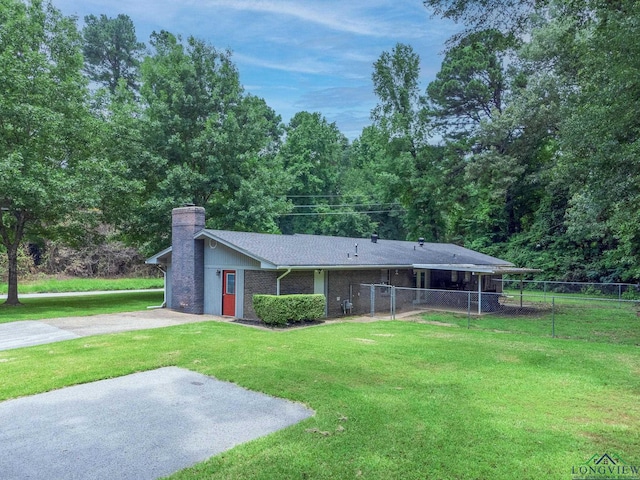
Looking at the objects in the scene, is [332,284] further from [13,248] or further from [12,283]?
[13,248]

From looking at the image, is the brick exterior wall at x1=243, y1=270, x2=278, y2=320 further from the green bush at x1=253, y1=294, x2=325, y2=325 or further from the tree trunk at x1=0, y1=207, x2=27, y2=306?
the tree trunk at x1=0, y1=207, x2=27, y2=306

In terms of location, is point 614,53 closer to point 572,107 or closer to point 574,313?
point 572,107

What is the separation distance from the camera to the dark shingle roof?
47.1 ft

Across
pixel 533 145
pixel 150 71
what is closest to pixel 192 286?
pixel 150 71

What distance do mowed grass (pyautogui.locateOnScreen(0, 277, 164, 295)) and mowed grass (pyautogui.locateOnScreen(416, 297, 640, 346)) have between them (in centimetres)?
2179

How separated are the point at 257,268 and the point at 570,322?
1152 centimetres

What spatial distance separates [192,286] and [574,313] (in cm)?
1613

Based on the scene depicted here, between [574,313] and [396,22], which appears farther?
[574,313]

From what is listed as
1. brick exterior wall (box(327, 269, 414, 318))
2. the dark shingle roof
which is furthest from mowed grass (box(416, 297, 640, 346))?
the dark shingle roof

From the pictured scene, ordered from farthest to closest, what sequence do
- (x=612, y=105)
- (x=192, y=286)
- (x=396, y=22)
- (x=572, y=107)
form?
(x=192, y=286) < (x=572, y=107) < (x=396, y=22) < (x=612, y=105)

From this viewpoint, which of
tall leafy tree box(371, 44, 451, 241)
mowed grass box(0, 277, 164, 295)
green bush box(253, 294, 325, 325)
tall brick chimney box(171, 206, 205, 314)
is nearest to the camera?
green bush box(253, 294, 325, 325)

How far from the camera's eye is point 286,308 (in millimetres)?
12977

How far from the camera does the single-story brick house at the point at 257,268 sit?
566 inches

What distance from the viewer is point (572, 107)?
1488cm
